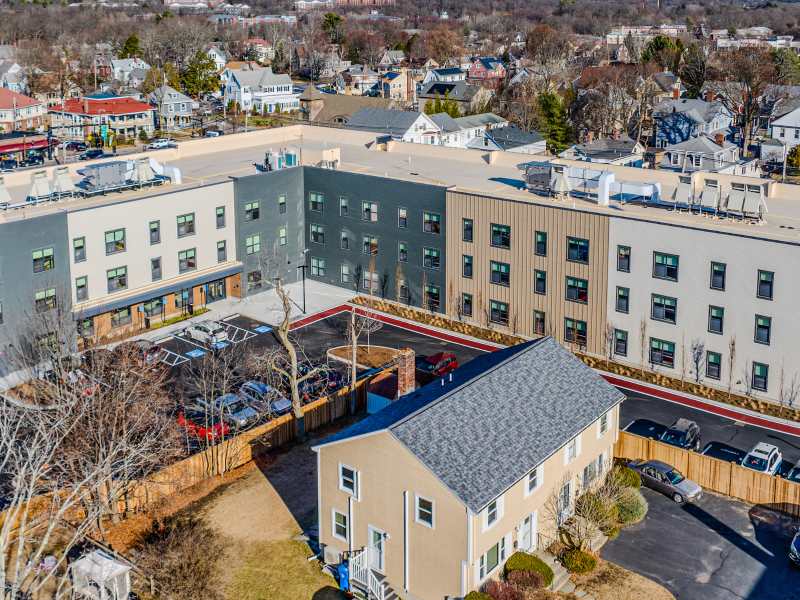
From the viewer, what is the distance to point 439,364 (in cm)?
5031

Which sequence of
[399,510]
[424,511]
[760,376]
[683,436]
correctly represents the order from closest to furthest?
1. [424,511]
2. [399,510]
3. [683,436]
4. [760,376]

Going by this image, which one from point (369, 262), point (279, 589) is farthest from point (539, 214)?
point (279, 589)

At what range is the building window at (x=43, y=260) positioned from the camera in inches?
1982

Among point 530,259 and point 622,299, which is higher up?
point 530,259

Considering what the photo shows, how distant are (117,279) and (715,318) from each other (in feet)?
120

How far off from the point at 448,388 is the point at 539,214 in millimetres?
21111

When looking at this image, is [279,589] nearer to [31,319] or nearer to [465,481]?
[465,481]

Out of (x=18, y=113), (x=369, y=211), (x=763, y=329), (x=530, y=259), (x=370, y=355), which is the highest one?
(x=18, y=113)

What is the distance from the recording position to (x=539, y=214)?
52.6 meters

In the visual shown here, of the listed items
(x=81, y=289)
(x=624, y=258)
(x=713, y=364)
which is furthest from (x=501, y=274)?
(x=81, y=289)

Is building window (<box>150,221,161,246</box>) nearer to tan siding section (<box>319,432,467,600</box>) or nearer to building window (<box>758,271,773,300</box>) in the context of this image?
tan siding section (<box>319,432,467,600</box>)

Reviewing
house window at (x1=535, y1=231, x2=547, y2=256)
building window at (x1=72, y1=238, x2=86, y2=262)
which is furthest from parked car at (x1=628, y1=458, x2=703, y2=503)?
building window at (x1=72, y1=238, x2=86, y2=262)

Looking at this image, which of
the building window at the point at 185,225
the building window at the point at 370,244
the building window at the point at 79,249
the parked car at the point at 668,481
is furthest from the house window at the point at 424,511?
the building window at the point at 185,225

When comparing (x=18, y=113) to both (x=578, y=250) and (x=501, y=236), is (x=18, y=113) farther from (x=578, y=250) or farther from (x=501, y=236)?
(x=578, y=250)
